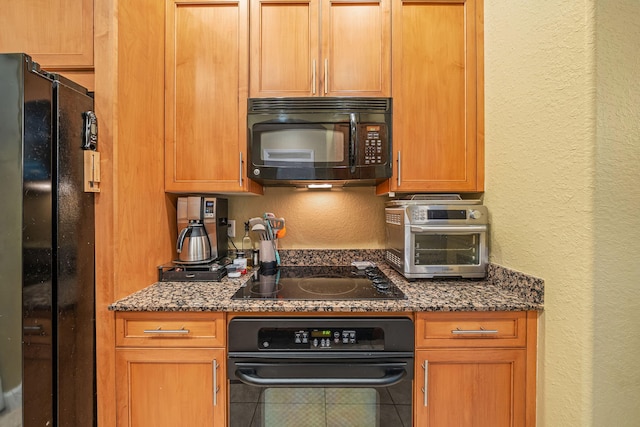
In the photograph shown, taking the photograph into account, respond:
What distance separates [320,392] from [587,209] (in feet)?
3.73

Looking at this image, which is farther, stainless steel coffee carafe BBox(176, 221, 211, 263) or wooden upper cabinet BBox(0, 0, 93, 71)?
stainless steel coffee carafe BBox(176, 221, 211, 263)

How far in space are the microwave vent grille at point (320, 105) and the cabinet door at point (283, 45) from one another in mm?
66

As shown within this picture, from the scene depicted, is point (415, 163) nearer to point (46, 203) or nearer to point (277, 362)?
point (277, 362)

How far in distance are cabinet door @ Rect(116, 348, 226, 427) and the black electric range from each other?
30cm

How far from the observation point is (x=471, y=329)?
1160mm

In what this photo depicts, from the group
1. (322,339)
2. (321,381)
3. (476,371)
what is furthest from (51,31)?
(476,371)

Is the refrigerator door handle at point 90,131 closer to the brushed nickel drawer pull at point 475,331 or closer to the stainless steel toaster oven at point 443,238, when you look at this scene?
the stainless steel toaster oven at point 443,238

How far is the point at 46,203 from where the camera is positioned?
0.95m

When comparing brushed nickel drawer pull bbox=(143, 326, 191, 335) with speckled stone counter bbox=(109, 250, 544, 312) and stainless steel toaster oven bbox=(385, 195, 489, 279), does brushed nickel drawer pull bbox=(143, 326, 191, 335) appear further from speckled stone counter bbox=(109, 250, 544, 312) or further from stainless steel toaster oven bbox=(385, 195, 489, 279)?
stainless steel toaster oven bbox=(385, 195, 489, 279)

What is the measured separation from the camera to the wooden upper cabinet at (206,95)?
149 cm

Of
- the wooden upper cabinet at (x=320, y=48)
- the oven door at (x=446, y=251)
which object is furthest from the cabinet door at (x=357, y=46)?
the oven door at (x=446, y=251)

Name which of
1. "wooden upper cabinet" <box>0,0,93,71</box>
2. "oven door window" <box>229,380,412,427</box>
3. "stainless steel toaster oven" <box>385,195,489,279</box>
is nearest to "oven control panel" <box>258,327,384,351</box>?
"oven door window" <box>229,380,412,427</box>

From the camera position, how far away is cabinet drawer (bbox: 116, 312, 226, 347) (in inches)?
45.5

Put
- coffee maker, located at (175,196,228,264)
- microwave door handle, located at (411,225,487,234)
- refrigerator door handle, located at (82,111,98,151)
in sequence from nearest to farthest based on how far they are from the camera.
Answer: refrigerator door handle, located at (82,111,98,151) < microwave door handle, located at (411,225,487,234) < coffee maker, located at (175,196,228,264)
